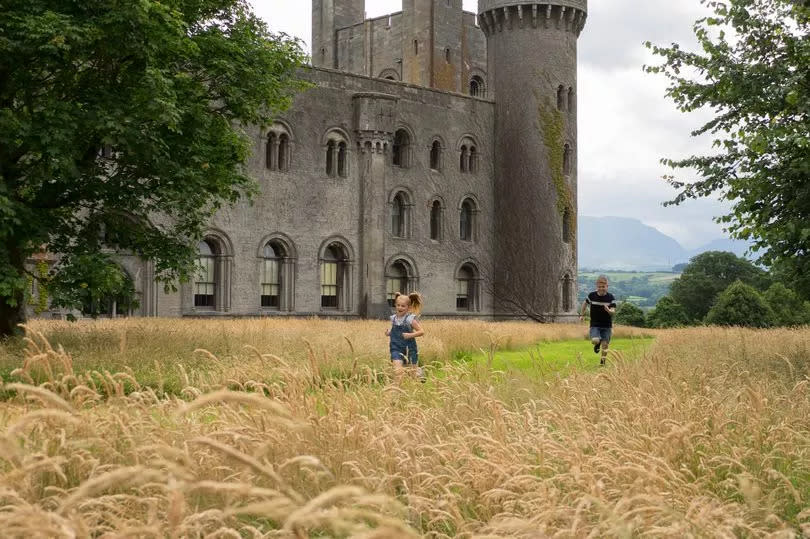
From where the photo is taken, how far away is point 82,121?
14828mm

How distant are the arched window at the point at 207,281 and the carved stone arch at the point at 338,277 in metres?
4.73

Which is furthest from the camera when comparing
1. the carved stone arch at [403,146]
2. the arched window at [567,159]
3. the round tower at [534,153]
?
the arched window at [567,159]

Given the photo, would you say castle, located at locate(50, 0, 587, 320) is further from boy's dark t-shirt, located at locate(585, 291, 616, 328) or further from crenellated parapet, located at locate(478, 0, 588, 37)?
boy's dark t-shirt, located at locate(585, 291, 616, 328)

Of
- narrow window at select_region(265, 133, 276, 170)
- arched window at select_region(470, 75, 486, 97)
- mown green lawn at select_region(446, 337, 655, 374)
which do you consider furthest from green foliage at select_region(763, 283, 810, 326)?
narrow window at select_region(265, 133, 276, 170)

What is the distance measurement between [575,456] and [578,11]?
129ft

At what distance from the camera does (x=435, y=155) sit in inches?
1553

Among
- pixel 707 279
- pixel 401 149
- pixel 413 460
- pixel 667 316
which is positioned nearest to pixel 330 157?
pixel 401 149

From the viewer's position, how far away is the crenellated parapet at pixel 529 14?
40.3 m

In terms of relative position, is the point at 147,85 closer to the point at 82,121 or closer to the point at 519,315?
the point at 82,121

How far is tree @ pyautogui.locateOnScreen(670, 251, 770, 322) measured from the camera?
59875 mm

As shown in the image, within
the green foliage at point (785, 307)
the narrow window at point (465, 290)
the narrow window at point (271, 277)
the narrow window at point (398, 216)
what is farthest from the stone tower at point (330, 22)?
the green foliage at point (785, 307)

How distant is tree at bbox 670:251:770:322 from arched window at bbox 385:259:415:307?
27626mm

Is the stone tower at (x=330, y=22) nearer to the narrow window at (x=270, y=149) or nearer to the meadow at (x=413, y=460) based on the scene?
the narrow window at (x=270, y=149)

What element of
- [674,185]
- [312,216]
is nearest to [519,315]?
[312,216]
